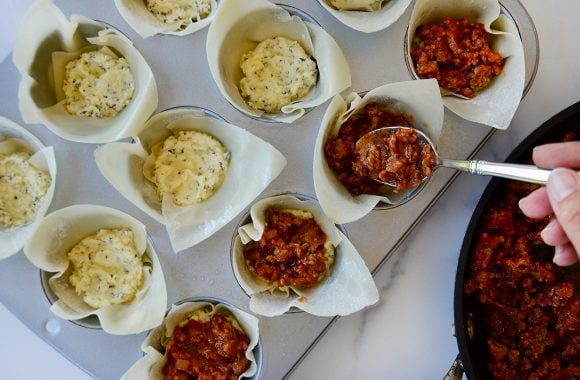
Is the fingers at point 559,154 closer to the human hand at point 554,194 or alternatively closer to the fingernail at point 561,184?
the human hand at point 554,194

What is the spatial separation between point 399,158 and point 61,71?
1.40 m

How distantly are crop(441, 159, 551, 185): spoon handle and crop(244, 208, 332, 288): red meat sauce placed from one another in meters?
0.59

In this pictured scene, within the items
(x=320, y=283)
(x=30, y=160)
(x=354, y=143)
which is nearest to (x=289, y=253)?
(x=320, y=283)

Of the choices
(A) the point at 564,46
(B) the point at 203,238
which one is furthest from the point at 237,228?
(A) the point at 564,46

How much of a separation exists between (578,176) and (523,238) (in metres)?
0.74

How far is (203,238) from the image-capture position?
90.7 inches

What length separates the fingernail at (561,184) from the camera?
1.67 meters

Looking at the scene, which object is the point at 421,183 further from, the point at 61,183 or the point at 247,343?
the point at 61,183

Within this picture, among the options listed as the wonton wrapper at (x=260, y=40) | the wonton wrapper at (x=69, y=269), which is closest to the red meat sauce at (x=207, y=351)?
the wonton wrapper at (x=69, y=269)

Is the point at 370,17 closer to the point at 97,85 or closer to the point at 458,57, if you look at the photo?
the point at 458,57

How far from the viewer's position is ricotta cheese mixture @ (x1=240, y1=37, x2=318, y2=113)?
2.42m

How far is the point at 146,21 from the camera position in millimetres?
2334

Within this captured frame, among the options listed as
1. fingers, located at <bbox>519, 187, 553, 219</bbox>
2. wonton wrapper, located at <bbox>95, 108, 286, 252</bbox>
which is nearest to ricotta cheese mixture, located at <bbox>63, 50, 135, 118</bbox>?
wonton wrapper, located at <bbox>95, 108, 286, 252</bbox>

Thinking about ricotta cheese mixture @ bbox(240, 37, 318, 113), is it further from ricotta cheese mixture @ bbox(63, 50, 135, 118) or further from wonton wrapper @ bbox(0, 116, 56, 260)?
wonton wrapper @ bbox(0, 116, 56, 260)
